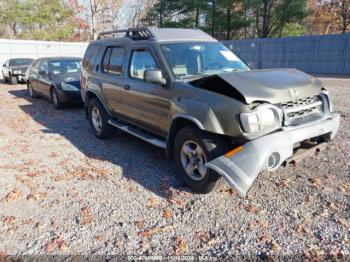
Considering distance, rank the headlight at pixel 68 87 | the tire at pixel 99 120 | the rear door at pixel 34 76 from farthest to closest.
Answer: the rear door at pixel 34 76 < the headlight at pixel 68 87 < the tire at pixel 99 120

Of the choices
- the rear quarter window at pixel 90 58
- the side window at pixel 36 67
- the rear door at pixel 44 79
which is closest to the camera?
the rear quarter window at pixel 90 58

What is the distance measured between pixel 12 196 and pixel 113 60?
287cm

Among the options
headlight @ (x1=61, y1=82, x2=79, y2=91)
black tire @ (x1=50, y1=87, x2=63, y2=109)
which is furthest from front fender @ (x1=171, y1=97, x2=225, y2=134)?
black tire @ (x1=50, y1=87, x2=63, y2=109)

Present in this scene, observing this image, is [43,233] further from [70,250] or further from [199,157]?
[199,157]

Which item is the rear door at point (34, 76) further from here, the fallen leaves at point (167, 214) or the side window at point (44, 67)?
the fallen leaves at point (167, 214)

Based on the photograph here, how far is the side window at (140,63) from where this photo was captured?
180 inches

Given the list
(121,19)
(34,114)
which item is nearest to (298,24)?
(121,19)

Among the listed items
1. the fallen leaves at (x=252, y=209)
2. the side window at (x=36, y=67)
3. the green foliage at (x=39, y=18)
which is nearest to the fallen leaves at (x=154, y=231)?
the fallen leaves at (x=252, y=209)

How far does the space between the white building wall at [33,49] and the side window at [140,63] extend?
21.2 metres

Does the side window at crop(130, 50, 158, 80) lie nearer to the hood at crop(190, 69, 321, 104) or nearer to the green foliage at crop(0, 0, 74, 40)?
the hood at crop(190, 69, 321, 104)

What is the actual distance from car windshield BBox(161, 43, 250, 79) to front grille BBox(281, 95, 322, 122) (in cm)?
122

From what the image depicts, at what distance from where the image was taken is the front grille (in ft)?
11.6

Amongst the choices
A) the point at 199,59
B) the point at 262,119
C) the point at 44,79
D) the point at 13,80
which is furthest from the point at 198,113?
the point at 13,80

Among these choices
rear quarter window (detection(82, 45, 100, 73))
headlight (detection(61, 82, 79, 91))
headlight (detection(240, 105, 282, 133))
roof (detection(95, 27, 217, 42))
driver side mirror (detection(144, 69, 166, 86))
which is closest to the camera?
headlight (detection(240, 105, 282, 133))
